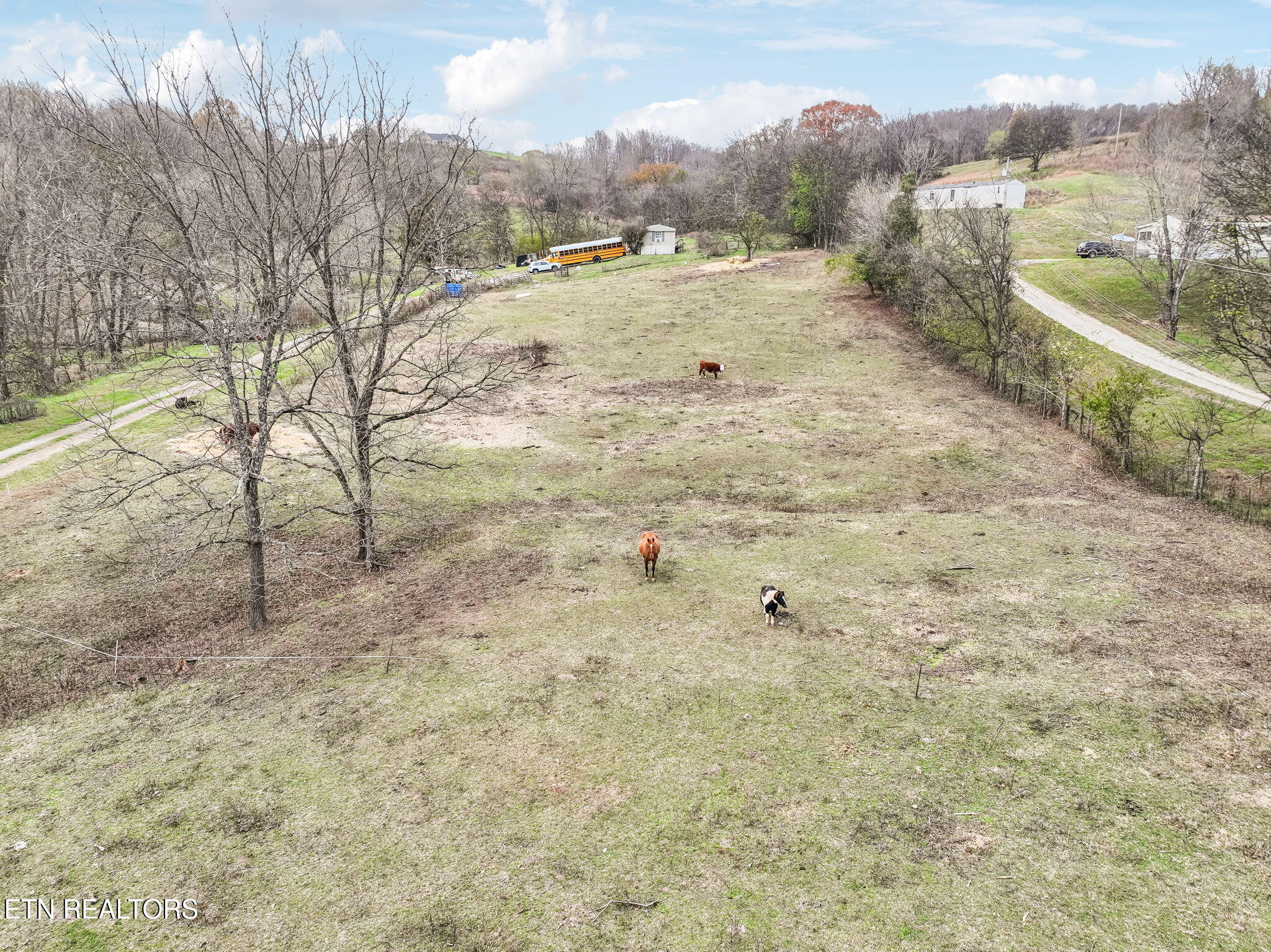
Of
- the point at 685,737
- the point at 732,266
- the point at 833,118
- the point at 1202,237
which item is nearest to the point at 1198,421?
the point at 1202,237

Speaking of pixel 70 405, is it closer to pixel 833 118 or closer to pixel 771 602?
pixel 771 602

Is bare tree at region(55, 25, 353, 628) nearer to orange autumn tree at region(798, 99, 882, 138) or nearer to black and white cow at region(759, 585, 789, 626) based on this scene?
black and white cow at region(759, 585, 789, 626)

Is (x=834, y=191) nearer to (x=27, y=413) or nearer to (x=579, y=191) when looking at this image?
(x=579, y=191)

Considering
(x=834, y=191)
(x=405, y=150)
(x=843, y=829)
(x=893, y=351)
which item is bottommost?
(x=843, y=829)

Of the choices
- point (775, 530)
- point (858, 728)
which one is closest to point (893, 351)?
point (775, 530)

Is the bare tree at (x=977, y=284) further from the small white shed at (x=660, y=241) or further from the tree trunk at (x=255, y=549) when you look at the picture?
the small white shed at (x=660, y=241)
